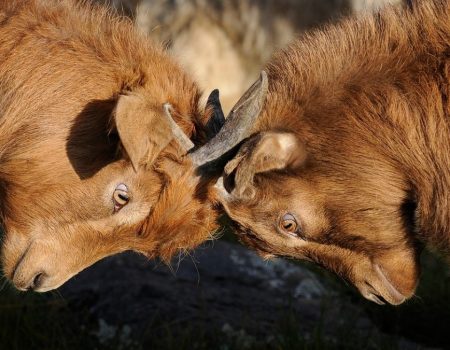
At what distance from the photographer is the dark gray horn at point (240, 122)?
17.1 ft

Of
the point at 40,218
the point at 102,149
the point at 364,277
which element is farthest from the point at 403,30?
the point at 40,218

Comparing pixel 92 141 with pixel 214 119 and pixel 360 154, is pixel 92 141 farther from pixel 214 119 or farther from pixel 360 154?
pixel 360 154

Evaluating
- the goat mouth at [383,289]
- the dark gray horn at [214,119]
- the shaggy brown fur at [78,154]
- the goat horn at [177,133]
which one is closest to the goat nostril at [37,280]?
the shaggy brown fur at [78,154]

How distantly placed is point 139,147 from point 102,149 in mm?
430

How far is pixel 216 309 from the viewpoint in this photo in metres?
7.55

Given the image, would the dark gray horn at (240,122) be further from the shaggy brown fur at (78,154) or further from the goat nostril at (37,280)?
Answer: the goat nostril at (37,280)

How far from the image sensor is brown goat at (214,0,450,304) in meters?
5.38

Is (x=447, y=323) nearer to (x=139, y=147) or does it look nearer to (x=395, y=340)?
(x=395, y=340)

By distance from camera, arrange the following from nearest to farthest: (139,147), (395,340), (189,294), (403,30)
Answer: (139,147) < (403,30) < (395,340) < (189,294)

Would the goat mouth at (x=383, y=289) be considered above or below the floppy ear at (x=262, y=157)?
below

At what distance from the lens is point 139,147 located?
518 centimetres

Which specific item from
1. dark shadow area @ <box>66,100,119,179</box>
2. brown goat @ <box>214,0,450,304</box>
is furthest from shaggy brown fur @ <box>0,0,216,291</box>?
brown goat @ <box>214,0,450,304</box>

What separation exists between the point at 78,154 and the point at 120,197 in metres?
0.32

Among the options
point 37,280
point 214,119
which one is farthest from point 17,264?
point 214,119
